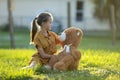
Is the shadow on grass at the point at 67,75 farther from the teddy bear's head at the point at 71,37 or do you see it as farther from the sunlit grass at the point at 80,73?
the teddy bear's head at the point at 71,37

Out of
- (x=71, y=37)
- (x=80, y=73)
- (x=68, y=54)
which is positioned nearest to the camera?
(x=80, y=73)

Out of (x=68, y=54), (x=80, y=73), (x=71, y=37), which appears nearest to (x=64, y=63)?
(x=68, y=54)

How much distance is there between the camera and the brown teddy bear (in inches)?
325

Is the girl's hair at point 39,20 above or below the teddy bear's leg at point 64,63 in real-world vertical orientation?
above

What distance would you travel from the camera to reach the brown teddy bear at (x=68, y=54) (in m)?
8.27

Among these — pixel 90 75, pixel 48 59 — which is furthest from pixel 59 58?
pixel 90 75

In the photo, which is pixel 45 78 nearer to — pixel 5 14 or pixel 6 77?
pixel 6 77

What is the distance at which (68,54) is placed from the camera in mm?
8359

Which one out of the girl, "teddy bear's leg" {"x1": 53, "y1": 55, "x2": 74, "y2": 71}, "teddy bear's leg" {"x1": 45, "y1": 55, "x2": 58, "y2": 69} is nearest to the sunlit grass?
"teddy bear's leg" {"x1": 53, "y1": 55, "x2": 74, "y2": 71}

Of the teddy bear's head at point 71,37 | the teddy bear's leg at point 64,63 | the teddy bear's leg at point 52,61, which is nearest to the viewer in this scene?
the teddy bear's leg at point 64,63

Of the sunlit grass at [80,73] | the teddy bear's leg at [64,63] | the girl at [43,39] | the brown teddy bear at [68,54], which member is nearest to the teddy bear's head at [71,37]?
the brown teddy bear at [68,54]

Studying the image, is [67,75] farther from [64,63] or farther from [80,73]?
[64,63]

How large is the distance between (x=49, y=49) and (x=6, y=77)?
5.19 feet

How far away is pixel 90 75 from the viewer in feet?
25.2
